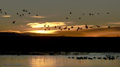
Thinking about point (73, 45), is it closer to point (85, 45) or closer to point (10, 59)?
point (85, 45)

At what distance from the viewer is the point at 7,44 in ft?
577

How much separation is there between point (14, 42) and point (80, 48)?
23578 mm

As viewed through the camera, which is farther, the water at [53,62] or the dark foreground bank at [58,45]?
the dark foreground bank at [58,45]

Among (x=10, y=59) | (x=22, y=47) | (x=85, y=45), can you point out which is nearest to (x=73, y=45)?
(x=85, y=45)

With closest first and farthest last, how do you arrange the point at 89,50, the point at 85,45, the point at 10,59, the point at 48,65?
the point at 48,65 < the point at 10,59 < the point at 89,50 < the point at 85,45

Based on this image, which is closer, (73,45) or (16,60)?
(16,60)

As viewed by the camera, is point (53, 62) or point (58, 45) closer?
point (53, 62)

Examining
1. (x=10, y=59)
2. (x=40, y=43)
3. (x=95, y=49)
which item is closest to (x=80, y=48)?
(x=95, y=49)

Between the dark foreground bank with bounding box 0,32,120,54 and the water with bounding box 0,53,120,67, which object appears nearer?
the water with bounding box 0,53,120,67

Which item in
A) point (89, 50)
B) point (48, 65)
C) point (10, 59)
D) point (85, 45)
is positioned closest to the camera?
point (48, 65)

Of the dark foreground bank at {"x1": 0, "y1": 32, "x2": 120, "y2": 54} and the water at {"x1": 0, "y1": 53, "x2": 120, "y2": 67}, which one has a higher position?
the water at {"x1": 0, "y1": 53, "x2": 120, "y2": 67}

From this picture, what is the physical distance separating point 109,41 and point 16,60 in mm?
71345

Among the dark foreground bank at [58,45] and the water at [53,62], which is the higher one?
the water at [53,62]

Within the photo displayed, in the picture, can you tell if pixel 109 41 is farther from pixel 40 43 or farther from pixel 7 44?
pixel 7 44
